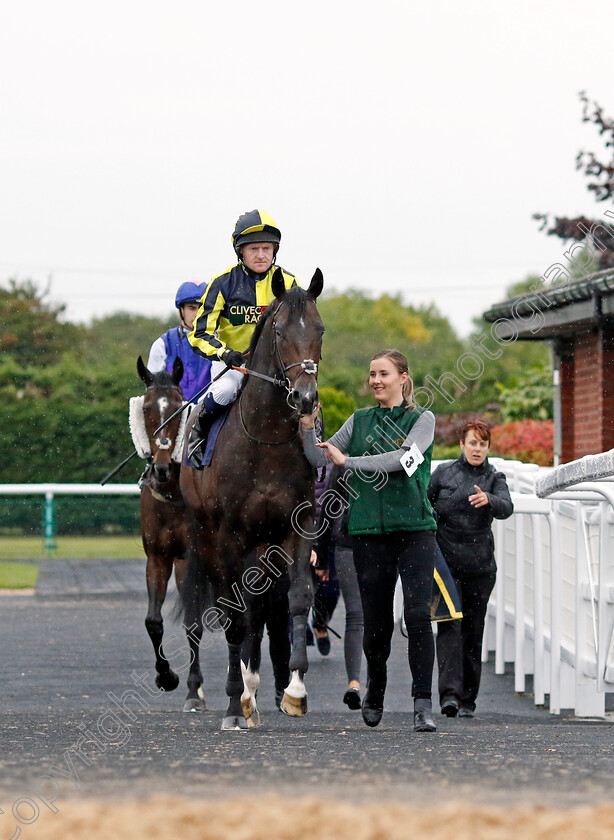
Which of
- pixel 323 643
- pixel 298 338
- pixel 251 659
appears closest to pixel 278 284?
pixel 298 338

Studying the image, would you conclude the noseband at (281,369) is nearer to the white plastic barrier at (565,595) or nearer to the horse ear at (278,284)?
the horse ear at (278,284)

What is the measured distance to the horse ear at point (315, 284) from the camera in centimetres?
749

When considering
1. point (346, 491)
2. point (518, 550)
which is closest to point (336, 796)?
point (346, 491)

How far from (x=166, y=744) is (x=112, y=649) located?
22.9ft

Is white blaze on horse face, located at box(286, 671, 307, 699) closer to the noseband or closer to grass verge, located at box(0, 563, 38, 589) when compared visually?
the noseband

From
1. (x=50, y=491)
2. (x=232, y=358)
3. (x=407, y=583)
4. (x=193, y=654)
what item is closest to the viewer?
(x=407, y=583)

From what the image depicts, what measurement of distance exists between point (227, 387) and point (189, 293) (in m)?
2.14

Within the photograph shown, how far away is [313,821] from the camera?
3.85 meters

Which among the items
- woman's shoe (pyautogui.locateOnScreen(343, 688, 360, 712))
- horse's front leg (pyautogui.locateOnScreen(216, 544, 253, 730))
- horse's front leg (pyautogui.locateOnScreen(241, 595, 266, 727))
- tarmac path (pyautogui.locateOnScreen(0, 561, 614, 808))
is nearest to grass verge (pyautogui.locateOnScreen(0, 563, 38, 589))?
tarmac path (pyautogui.locateOnScreen(0, 561, 614, 808))

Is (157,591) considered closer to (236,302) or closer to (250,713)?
(250,713)

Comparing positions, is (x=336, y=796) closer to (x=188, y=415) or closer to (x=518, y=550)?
(x=188, y=415)

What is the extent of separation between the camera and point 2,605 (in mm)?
17125

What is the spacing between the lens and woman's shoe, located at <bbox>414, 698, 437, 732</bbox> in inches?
277

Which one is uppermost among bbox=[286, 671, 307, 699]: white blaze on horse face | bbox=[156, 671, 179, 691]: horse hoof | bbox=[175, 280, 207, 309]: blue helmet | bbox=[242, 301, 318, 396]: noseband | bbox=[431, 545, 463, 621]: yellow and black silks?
bbox=[175, 280, 207, 309]: blue helmet
